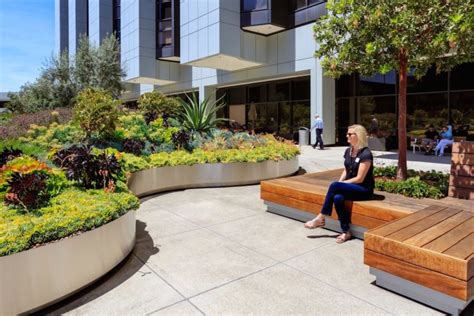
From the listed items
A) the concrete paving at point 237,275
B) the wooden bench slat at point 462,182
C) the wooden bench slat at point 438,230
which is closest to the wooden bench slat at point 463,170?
the wooden bench slat at point 462,182

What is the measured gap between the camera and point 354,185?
465cm

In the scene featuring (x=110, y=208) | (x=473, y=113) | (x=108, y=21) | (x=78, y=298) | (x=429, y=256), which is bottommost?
(x=78, y=298)

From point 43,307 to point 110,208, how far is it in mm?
1135

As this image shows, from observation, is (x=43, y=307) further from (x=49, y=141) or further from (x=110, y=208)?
(x=49, y=141)

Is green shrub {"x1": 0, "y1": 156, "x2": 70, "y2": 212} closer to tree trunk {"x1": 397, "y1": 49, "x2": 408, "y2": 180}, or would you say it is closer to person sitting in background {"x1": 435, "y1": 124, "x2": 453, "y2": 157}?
tree trunk {"x1": 397, "y1": 49, "x2": 408, "y2": 180}

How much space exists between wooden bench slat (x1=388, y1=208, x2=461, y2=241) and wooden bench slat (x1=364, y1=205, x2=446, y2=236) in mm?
48

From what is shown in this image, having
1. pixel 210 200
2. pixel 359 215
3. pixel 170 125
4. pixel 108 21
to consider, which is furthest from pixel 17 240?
pixel 108 21

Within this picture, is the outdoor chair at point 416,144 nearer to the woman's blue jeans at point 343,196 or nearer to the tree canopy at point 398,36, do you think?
the tree canopy at point 398,36

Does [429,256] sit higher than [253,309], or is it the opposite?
[429,256]

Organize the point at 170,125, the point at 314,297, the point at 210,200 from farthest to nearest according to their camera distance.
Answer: the point at 170,125
the point at 210,200
the point at 314,297

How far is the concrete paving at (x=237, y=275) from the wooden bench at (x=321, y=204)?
0.20 meters

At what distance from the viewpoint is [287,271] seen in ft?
12.4

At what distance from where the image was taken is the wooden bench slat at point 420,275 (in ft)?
9.10

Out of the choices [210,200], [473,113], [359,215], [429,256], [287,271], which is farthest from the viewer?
[473,113]
